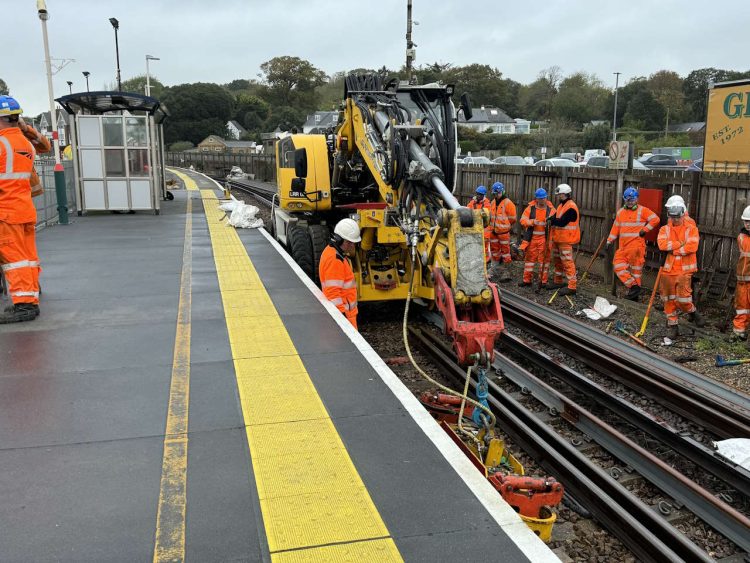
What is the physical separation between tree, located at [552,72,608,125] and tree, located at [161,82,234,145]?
1855 inches

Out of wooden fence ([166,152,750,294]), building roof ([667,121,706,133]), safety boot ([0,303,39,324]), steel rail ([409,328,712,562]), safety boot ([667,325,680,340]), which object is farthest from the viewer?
building roof ([667,121,706,133])

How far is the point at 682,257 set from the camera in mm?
9305

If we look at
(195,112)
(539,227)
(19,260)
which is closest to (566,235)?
(539,227)

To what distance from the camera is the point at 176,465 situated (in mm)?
4027

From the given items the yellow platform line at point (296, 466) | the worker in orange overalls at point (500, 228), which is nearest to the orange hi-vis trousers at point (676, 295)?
the worker in orange overalls at point (500, 228)

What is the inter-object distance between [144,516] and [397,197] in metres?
5.63

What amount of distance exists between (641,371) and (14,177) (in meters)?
7.45

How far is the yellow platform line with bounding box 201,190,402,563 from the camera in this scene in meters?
3.26

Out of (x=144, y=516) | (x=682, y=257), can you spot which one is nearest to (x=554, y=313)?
(x=682, y=257)

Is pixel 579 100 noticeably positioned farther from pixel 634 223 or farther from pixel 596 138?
pixel 634 223

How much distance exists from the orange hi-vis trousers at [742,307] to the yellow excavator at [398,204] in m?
4.12

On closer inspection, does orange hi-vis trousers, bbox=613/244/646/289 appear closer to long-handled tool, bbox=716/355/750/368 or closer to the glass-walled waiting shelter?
long-handled tool, bbox=716/355/750/368

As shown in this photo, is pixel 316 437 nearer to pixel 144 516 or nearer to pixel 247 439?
pixel 247 439

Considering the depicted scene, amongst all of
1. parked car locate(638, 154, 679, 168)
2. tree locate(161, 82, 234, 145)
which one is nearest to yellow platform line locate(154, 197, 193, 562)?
parked car locate(638, 154, 679, 168)
